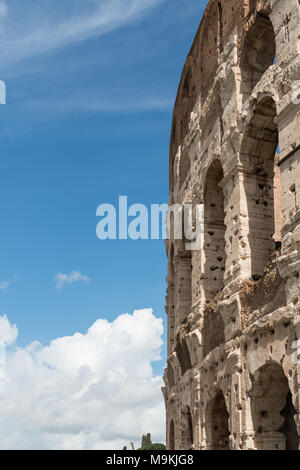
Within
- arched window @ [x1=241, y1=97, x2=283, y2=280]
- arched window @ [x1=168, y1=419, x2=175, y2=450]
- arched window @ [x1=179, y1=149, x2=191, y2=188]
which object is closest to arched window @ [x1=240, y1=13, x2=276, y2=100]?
arched window @ [x1=241, y1=97, x2=283, y2=280]

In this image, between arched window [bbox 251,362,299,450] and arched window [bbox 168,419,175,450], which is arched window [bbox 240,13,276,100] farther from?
arched window [bbox 168,419,175,450]

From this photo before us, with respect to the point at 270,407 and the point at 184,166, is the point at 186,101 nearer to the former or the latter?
the point at 184,166

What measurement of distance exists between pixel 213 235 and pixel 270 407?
442cm

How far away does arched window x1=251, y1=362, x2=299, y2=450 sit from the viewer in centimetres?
953

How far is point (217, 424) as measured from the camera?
38.9ft

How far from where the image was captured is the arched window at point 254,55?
1164 cm

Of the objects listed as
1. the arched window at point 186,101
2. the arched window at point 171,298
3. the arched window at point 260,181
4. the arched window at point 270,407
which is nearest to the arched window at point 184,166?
the arched window at point 186,101

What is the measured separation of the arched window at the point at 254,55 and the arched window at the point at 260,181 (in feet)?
2.95

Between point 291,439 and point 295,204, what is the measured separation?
4.06 meters

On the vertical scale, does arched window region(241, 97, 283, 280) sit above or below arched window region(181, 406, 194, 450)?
above

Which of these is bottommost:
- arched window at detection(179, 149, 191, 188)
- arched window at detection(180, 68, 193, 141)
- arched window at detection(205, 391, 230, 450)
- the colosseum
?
arched window at detection(205, 391, 230, 450)

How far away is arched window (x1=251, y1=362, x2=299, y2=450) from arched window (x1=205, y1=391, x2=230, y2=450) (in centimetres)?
201
